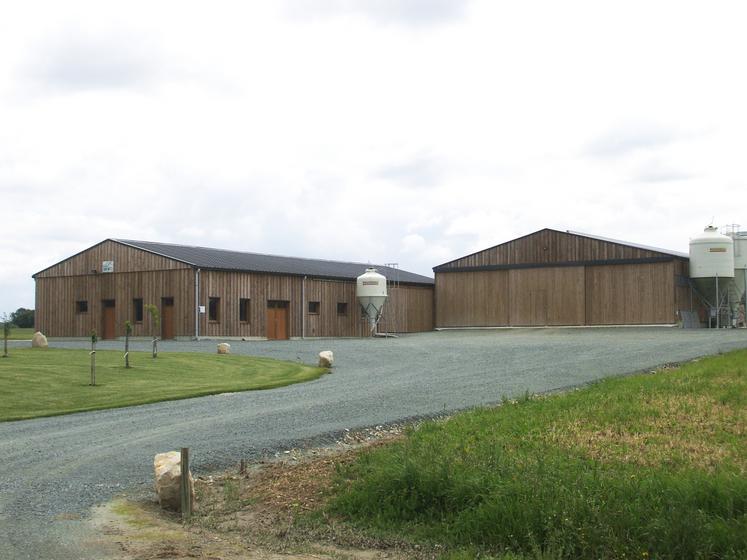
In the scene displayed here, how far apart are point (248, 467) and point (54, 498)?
8.54ft

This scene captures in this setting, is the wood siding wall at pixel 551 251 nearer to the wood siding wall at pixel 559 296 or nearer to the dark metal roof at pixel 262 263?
the wood siding wall at pixel 559 296

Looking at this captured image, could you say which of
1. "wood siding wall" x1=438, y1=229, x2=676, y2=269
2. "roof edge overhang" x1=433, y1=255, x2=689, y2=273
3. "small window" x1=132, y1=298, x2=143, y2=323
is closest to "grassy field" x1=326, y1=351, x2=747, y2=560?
"roof edge overhang" x1=433, y1=255, x2=689, y2=273

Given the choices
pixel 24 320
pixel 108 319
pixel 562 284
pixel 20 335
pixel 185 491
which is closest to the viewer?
pixel 185 491

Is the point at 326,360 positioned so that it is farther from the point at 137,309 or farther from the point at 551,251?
the point at 551,251

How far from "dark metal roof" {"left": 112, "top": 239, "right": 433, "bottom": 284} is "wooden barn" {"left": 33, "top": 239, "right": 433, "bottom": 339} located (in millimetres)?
97

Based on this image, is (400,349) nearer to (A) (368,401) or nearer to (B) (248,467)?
(A) (368,401)

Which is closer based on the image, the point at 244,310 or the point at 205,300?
the point at 205,300

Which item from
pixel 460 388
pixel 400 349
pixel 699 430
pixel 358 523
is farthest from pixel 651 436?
pixel 400 349

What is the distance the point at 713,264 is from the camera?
43094 mm

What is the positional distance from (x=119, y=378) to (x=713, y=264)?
32609 mm

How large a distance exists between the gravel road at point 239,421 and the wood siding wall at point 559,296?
14.1m

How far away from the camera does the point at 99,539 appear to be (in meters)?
8.09

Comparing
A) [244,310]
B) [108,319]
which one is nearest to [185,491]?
[244,310]

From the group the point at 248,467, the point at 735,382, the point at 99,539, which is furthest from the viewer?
the point at 735,382
